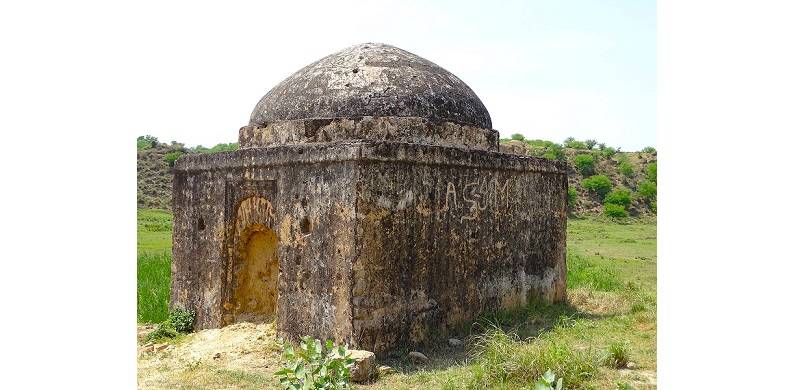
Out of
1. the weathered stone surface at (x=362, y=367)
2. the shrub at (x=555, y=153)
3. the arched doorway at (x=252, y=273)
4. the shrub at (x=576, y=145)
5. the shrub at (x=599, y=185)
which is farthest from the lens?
the shrub at (x=576, y=145)

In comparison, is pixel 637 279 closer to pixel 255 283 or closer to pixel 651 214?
pixel 255 283

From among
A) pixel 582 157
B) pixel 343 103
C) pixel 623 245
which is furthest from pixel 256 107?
pixel 582 157

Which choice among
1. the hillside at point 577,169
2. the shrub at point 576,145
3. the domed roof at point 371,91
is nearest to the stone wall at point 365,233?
the domed roof at point 371,91

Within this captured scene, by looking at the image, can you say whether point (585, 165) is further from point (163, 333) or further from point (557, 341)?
point (163, 333)

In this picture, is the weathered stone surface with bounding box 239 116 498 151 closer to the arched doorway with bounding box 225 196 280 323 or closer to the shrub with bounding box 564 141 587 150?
the arched doorway with bounding box 225 196 280 323

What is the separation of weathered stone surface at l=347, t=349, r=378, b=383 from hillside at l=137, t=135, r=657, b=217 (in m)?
14.0

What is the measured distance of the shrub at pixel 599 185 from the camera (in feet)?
70.0

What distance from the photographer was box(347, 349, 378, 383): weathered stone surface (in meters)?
5.21

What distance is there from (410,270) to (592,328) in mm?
2194

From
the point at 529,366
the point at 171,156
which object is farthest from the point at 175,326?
the point at 171,156

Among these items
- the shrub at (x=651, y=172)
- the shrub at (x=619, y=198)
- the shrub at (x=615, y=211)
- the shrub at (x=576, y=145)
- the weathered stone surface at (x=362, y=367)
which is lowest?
the weathered stone surface at (x=362, y=367)

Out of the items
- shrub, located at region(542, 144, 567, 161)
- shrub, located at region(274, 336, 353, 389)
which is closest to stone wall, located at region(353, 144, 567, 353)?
shrub, located at region(274, 336, 353, 389)

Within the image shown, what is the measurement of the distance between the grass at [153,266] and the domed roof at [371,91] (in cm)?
286

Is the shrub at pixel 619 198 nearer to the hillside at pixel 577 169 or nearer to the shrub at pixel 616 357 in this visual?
the hillside at pixel 577 169
